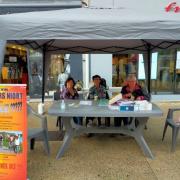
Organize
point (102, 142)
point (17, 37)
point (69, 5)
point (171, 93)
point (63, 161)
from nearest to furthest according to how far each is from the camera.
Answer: point (17, 37), point (63, 161), point (102, 142), point (69, 5), point (171, 93)

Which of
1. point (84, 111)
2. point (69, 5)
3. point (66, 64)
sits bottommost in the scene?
point (84, 111)

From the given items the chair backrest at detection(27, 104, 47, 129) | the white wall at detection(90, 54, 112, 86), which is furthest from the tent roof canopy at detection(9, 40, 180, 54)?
the white wall at detection(90, 54, 112, 86)

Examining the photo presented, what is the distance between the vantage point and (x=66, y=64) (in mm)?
12492

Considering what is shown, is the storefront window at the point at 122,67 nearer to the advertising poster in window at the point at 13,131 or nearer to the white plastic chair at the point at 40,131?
the white plastic chair at the point at 40,131

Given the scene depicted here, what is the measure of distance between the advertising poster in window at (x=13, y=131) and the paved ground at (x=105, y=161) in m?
0.58

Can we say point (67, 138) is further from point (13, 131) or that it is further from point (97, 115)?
point (13, 131)

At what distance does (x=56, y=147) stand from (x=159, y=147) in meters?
1.93

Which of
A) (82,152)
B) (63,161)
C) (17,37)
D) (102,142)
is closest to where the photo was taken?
(17,37)

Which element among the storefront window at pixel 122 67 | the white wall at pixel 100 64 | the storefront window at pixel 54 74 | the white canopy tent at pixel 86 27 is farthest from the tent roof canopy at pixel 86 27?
the storefront window at pixel 122 67

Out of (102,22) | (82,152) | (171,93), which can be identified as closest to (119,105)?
(82,152)

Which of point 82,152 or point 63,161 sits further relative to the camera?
point 82,152

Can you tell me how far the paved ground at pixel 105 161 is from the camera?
4633 millimetres

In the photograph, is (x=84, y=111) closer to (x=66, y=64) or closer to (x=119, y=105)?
(x=119, y=105)

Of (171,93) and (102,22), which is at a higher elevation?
(102,22)
